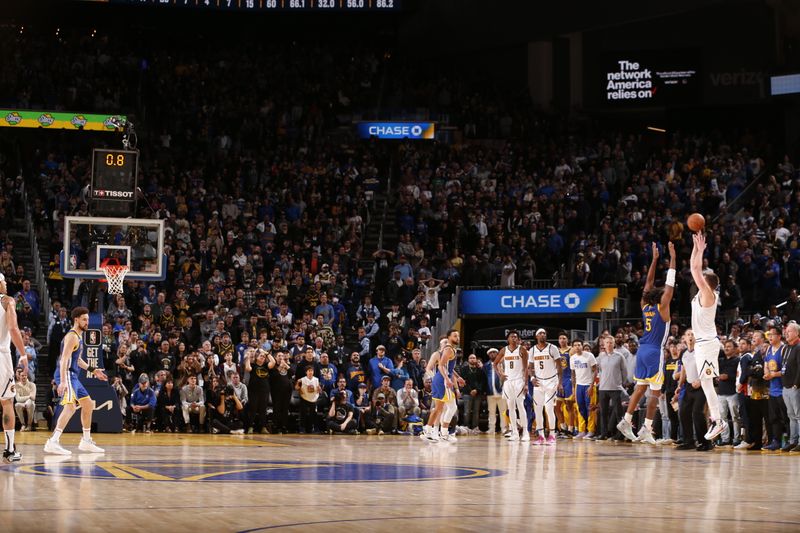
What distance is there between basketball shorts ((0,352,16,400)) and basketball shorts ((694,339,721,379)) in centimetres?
844

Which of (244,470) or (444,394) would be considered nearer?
(244,470)

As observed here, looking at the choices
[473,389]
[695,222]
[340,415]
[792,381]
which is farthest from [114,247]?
[695,222]

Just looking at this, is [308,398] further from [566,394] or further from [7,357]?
[7,357]

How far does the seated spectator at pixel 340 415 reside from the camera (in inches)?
940

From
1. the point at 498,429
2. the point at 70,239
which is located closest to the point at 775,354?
the point at 498,429

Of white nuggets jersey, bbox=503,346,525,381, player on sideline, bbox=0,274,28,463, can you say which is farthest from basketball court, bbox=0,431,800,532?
white nuggets jersey, bbox=503,346,525,381

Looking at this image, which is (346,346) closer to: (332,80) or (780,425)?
(780,425)

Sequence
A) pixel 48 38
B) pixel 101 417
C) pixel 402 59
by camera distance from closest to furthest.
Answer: pixel 101 417
pixel 48 38
pixel 402 59

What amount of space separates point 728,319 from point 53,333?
46.3 ft

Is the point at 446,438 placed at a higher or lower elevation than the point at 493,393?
lower

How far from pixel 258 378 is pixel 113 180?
4.76 metres

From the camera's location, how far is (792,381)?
55.4 feet

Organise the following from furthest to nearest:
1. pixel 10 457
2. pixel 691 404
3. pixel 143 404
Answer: pixel 143 404 < pixel 691 404 < pixel 10 457

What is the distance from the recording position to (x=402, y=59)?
1665 inches
